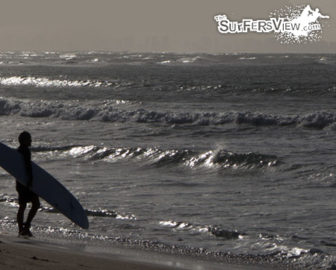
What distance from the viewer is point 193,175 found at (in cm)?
1606

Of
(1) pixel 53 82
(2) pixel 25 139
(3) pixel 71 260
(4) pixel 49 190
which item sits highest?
(1) pixel 53 82

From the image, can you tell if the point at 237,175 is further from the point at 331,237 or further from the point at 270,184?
the point at 331,237

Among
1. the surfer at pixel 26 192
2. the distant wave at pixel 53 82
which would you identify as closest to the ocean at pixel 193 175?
the surfer at pixel 26 192

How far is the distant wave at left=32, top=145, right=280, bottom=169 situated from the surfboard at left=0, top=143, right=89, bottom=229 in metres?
6.75

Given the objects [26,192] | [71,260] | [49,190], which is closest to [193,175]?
[49,190]

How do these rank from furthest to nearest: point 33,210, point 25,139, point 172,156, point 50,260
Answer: point 172,156
point 33,210
point 25,139
point 50,260

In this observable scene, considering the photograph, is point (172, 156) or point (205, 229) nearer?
point (205, 229)

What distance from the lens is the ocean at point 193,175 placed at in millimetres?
10070

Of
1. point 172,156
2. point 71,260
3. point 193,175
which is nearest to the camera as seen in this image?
point 71,260

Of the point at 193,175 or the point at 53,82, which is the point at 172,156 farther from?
the point at 53,82

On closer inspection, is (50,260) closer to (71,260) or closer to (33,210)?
(71,260)

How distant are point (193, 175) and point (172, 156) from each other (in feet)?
7.40

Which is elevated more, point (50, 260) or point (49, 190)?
point (49, 190)

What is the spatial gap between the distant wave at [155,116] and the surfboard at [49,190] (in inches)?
592
